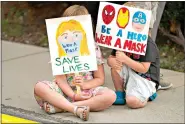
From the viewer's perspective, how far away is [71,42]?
3.96 metres

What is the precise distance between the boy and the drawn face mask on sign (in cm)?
38

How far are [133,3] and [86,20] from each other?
56 cm

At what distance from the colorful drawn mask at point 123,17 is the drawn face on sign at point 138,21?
0.23 feet

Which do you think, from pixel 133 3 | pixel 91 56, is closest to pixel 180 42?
pixel 133 3

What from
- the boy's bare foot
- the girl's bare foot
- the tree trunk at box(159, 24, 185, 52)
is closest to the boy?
the girl's bare foot

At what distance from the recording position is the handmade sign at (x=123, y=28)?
4004mm

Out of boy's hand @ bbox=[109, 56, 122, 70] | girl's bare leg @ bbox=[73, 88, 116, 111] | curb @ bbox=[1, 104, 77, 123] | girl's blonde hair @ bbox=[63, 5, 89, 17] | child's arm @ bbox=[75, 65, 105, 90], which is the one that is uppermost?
girl's blonde hair @ bbox=[63, 5, 89, 17]

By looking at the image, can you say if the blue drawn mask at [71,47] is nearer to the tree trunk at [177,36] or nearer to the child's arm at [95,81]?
the child's arm at [95,81]

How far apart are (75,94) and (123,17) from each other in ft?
2.70

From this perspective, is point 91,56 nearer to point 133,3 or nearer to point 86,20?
point 86,20

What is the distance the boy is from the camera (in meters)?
4.04

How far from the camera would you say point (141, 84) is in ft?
13.6

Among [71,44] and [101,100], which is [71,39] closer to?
[71,44]

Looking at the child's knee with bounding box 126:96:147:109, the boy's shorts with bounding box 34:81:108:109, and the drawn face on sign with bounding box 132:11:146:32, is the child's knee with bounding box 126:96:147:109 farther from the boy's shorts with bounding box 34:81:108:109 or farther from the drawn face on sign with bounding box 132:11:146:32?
the drawn face on sign with bounding box 132:11:146:32
